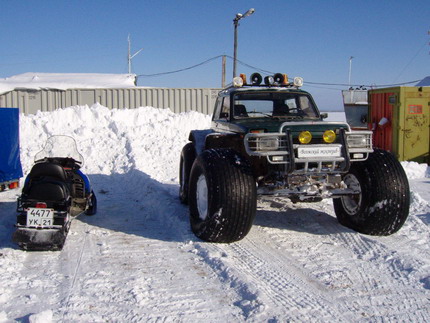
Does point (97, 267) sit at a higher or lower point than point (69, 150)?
lower

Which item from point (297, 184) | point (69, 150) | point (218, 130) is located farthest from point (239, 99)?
point (69, 150)

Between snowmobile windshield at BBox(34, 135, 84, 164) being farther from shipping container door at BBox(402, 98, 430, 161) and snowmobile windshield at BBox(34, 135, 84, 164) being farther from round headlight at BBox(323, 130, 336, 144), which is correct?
shipping container door at BBox(402, 98, 430, 161)

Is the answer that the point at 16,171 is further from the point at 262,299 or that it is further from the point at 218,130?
the point at 262,299

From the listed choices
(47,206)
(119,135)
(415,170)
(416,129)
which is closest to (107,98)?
(119,135)

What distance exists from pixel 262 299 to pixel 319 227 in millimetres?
2875

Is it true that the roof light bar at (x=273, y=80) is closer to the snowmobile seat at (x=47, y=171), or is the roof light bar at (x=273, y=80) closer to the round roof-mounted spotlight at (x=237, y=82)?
the round roof-mounted spotlight at (x=237, y=82)

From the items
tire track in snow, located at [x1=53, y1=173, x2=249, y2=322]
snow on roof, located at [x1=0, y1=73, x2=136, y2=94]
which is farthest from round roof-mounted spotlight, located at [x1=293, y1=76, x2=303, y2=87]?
snow on roof, located at [x1=0, y1=73, x2=136, y2=94]

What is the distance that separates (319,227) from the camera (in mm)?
6629

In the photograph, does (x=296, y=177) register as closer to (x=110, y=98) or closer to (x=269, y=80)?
(x=269, y=80)

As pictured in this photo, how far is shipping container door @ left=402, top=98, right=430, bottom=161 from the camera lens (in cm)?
1275

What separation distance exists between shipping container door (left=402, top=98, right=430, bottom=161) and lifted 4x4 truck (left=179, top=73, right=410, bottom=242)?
712cm

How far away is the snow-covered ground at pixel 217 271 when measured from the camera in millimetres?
3832

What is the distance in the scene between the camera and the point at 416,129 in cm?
1277

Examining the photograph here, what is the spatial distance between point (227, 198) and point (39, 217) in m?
2.31
